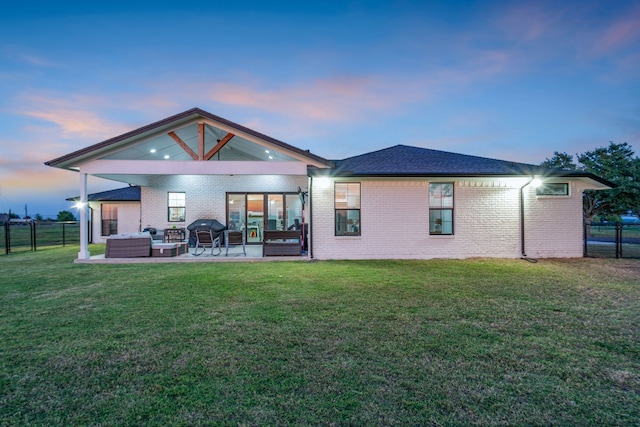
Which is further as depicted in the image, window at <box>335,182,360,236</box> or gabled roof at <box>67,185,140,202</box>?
gabled roof at <box>67,185,140,202</box>

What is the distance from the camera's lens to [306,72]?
14242mm

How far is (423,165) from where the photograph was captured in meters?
10.7

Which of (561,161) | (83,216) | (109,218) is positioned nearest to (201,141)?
(83,216)

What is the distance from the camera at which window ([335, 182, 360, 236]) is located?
410 inches

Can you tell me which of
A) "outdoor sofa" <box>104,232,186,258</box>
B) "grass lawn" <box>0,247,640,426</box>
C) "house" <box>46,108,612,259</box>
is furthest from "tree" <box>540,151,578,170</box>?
"outdoor sofa" <box>104,232,186,258</box>

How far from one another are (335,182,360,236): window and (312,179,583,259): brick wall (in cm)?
22

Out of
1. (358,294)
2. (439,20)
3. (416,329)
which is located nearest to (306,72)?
(439,20)

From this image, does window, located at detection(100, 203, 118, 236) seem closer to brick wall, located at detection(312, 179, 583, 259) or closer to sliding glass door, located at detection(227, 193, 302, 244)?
sliding glass door, located at detection(227, 193, 302, 244)

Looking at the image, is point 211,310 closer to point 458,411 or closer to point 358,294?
point 358,294

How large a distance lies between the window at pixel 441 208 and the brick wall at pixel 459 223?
0.20 meters

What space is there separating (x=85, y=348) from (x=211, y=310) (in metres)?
1.65

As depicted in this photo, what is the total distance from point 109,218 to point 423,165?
1690cm

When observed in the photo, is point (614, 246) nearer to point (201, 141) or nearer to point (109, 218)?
point (201, 141)

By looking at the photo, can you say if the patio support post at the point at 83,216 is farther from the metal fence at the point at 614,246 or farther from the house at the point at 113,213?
the metal fence at the point at 614,246
